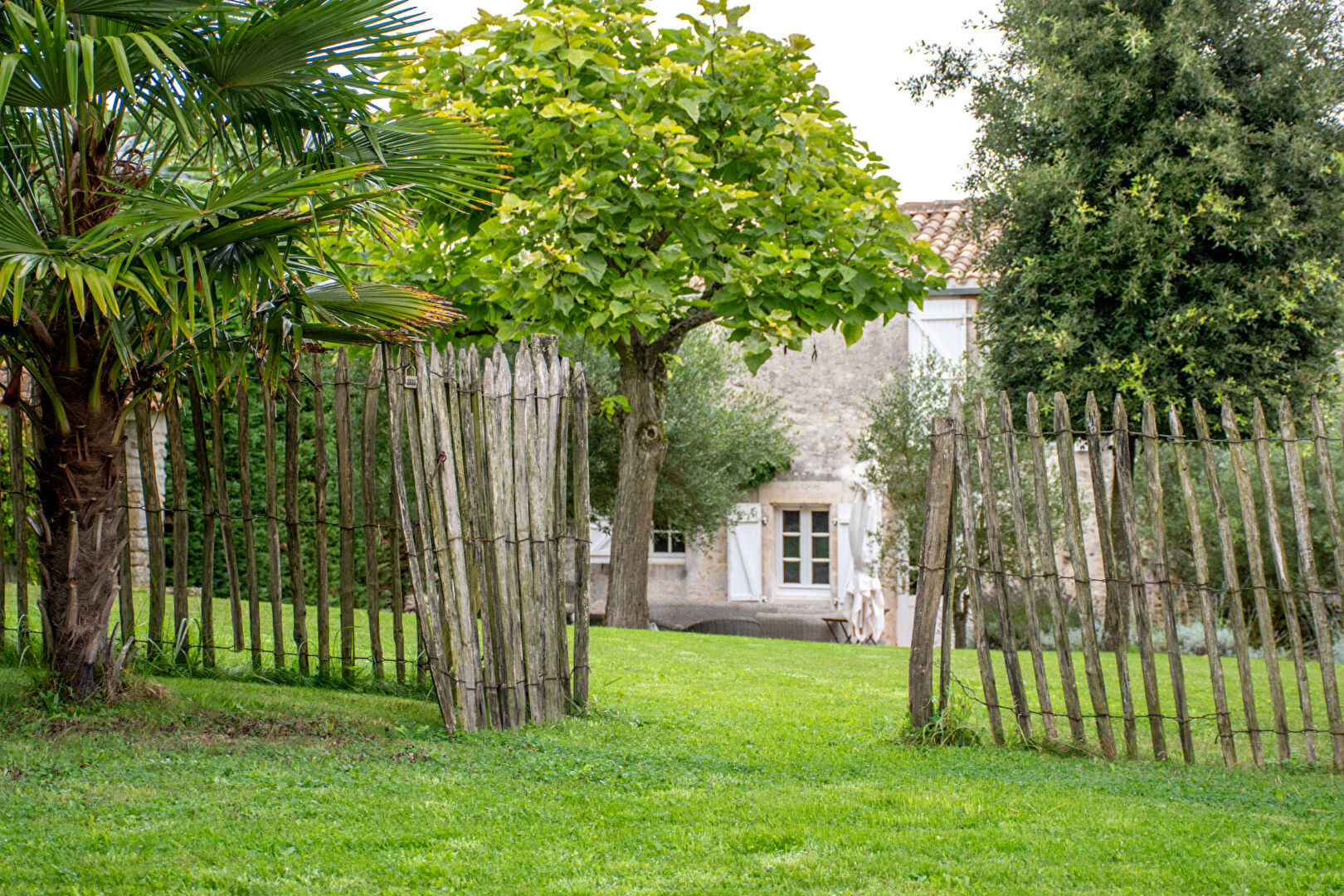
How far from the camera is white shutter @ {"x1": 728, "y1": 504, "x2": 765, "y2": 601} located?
→ 1791 cm

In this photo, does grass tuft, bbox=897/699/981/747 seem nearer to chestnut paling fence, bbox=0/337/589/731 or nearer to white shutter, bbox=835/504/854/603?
chestnut paling fence, bbox=0/337/589/731

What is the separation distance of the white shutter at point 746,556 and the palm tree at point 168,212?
41.4ft

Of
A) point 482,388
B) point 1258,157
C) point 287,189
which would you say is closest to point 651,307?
point 482,388

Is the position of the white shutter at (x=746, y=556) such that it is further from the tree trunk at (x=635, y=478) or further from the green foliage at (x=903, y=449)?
the tree trunk at (x=635, y=478)

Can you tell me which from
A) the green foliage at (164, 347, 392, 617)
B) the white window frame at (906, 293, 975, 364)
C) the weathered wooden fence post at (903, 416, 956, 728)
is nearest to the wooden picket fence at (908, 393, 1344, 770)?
the weathered wooden fence post at (903, 416, 956, 728)

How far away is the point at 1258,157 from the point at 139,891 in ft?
39.4

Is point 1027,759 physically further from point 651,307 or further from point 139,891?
point 651,307

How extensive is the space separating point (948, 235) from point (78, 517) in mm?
15596

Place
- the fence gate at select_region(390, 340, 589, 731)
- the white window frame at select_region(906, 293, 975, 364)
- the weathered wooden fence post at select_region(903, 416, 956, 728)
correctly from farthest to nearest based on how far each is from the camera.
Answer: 1. the white window frame at select_region(906, 293, 975, 364)
2. the weathered wooden fence post at select_region(903, 416, 956, 728)
3. the fence gate at select_region(390, 340, 589, 731)

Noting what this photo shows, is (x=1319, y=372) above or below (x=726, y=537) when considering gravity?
above

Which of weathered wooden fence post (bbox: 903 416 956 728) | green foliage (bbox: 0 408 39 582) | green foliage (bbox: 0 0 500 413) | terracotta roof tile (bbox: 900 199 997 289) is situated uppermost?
terracotta roof tile (bbox: 900 199 997 289)

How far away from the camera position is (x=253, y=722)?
5016 millimetres

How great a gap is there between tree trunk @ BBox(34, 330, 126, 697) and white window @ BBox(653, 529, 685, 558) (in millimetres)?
13531

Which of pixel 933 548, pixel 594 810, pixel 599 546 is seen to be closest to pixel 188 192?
pixel 594 810
